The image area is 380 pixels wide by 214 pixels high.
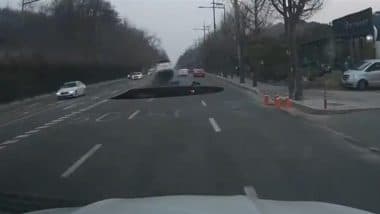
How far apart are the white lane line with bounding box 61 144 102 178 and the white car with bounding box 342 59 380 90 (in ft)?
82.1

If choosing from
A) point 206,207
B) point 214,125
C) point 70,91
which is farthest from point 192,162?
point 70,91

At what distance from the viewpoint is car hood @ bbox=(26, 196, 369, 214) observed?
388cm

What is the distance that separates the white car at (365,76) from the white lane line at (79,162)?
2502cm

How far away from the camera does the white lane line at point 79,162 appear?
38.0 ft

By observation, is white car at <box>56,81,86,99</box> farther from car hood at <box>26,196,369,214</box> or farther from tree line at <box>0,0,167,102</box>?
car hood at <box>26,196,369,214</box>

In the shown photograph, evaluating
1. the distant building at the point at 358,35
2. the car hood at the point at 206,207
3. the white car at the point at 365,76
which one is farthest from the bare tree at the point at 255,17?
the car hood at the point at 206,207

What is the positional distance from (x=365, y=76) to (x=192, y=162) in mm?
27506

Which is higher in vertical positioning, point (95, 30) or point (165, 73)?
point (95, 30)

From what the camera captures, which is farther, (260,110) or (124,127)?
(260,110)

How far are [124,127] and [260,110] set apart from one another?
7.60 metres

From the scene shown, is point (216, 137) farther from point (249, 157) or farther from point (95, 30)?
point (95, 30)

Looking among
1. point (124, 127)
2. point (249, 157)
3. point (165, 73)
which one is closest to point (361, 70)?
point (124, 127)

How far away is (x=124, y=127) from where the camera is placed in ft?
67.9

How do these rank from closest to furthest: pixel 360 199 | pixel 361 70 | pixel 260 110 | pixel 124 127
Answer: pixel 360 199 → pixel 124 127 → pixel 260 110 → pixel 361 70
